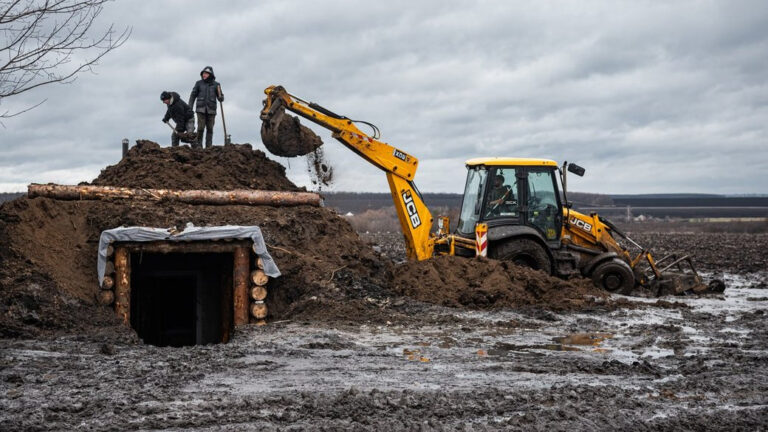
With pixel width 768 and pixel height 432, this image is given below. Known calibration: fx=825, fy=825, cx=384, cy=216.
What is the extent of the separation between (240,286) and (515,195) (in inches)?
224

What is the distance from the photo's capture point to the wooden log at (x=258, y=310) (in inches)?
500

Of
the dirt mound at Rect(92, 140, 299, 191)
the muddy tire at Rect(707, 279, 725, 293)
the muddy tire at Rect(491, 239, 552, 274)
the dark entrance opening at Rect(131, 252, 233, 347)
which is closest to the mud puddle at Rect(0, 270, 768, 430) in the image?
the dark entrance opening at Rect(131, 252, 233, 347)

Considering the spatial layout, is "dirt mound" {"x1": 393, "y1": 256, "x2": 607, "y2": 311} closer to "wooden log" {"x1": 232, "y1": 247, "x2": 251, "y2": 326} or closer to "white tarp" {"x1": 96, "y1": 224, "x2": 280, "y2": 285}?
"white tarp" {"x1": 96, "y1": 224, "x2": 280, "y2": 285}

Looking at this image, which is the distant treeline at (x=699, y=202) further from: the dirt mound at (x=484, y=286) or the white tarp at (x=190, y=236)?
the white tarp at (x=190, y=236)

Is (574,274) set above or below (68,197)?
below

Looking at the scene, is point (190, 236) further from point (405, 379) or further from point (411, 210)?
point (405, 379)

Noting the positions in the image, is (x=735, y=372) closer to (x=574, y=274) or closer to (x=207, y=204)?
(x=574, y=274)

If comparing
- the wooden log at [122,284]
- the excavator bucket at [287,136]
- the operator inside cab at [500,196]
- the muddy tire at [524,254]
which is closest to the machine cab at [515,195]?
the operator inside cab at [500,196]

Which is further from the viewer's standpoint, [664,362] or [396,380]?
[664,362]

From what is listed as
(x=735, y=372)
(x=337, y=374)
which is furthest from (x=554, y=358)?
(x=337, y=374)

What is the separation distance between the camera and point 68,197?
1322 cm

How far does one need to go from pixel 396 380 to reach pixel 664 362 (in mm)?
3238

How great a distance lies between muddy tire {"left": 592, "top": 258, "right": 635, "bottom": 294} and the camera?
1608cm

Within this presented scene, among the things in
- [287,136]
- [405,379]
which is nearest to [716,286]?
[287,136]
